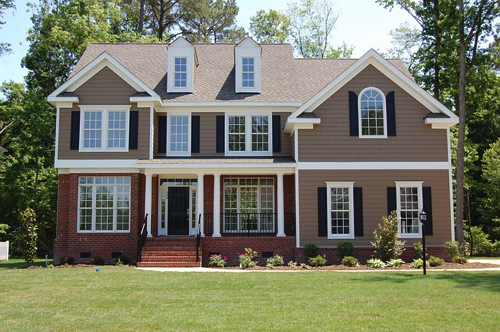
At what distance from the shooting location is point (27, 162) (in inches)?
1163

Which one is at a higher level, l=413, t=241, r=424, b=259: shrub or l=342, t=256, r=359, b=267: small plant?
l=413, t=241, r=424, b=259: shrub

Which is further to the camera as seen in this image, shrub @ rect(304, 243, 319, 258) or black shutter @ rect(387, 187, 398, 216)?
black shutter @ rect(387, 187, 398, 216)

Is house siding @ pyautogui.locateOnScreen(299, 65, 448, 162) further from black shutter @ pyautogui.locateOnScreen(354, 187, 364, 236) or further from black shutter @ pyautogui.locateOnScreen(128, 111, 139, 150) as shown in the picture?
black shutter @ pyautogui.locateOnScreen(128, 111, 139, 150)

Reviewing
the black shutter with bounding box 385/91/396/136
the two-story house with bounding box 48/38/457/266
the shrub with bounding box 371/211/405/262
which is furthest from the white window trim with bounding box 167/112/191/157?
the shrub with bounding box 371/211/405/262

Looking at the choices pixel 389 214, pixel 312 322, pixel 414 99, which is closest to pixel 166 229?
pixel 389 214

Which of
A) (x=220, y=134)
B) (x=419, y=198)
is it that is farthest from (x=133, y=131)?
(x=419, y=198)

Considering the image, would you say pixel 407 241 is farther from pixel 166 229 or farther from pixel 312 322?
pixel 312 322

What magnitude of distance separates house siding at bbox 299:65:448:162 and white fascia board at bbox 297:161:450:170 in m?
0.16

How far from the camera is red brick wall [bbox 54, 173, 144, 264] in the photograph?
19.6 m

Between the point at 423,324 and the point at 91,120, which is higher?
the point at 91,120

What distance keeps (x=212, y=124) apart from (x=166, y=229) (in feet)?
16.0

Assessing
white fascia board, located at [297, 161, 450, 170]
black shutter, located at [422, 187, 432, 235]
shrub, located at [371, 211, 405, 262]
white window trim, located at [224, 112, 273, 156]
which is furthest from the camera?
white window trim, located at [224, 112, 273, 156]

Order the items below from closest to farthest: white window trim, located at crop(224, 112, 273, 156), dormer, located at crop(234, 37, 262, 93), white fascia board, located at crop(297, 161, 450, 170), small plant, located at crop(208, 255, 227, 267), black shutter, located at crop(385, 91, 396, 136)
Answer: small plant, located at crop(208, 255, 227, 267) → white fascia board, located at crop(297, 161, 450, 170) → black shutter, located at crop(385, 91, 396, 136) → white window trim, located at crop(224, 112, 273, 156) → dormer, located at crop(234, 37, 262, 93)

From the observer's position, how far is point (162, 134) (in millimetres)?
21406
